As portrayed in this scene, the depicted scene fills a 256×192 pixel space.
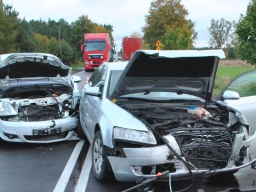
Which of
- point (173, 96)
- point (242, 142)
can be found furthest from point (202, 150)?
point (173, 96)

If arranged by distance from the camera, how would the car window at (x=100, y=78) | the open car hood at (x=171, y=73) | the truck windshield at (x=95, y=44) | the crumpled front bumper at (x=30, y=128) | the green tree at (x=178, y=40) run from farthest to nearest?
1. the truck windshield at (x=95, y=44)
2. the green tree at (x=178, y=40)
3. the crumpled front bumper at (x=30, y=128)
4. the car window at (x=100, y=78)
5. the open car hood at (x=171, y=73)

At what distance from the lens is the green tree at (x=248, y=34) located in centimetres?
1110

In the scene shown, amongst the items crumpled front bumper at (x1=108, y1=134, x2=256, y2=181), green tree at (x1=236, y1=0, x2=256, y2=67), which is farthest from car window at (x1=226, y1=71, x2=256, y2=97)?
green tree at (x1=236, y1=0, x2=256, y2=67)

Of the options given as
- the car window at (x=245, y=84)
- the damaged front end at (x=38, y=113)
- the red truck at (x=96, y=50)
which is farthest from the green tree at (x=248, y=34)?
the red truck at (x=96, y=50)

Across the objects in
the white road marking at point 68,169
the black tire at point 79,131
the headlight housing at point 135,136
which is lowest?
the white road marking at point 68,169

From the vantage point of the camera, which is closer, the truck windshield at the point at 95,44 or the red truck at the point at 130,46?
the truck windshield at the point at 95,44

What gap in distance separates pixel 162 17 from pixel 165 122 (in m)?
49.2

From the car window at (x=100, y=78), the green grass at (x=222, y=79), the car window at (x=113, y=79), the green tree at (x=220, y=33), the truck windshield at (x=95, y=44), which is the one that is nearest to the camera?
the car window at (x=113, y=79)

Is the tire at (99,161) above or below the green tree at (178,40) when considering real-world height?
below

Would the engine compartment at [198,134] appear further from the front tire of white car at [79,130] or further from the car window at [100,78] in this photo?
the front tire of white car at [79,130]

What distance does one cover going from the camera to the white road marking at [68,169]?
4.56 metres

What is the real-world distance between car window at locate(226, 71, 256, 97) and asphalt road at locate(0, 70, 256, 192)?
1.75 m

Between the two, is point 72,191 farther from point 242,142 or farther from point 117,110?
point 242,142

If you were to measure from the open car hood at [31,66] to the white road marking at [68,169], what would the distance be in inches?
74.7
